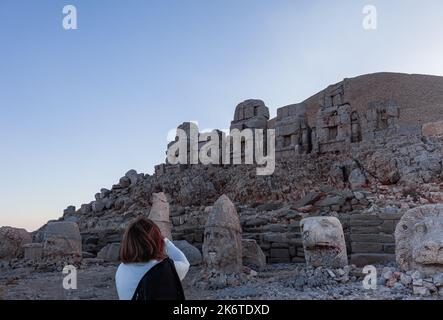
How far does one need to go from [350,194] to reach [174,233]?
579cm

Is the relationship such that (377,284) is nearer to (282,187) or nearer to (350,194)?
(350,194)

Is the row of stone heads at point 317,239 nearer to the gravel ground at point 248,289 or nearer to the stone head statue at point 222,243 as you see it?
the stone head statue at point 222,243

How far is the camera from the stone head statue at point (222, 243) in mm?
8125

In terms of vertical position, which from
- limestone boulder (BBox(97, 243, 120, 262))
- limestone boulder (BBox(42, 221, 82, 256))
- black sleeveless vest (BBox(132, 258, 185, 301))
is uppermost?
black sleeveless vest (BBox(132, 258, 185, 301))

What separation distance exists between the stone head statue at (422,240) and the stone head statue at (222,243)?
289 cm

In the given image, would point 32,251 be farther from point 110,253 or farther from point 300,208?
point 300,208

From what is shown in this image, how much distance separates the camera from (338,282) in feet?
24.1

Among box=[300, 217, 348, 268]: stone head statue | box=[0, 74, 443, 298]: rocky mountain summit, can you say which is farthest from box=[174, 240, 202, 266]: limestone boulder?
box=[300, 217, 348, 268]: stone head statue

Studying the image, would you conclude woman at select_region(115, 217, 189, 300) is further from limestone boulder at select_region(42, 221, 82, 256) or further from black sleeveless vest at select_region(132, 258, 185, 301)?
limestone boulder at select_region(42, 221, 82, 256)

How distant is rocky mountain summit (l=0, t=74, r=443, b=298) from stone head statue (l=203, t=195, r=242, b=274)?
39mm

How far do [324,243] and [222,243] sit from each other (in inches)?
74.7

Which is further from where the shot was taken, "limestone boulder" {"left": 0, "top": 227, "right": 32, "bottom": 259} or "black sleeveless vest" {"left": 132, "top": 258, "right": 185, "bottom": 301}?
"limestone boulder" {"left": 0, "top": 227, "right": 32, "bottom": 259}

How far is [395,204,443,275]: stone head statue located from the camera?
655 centimetres
